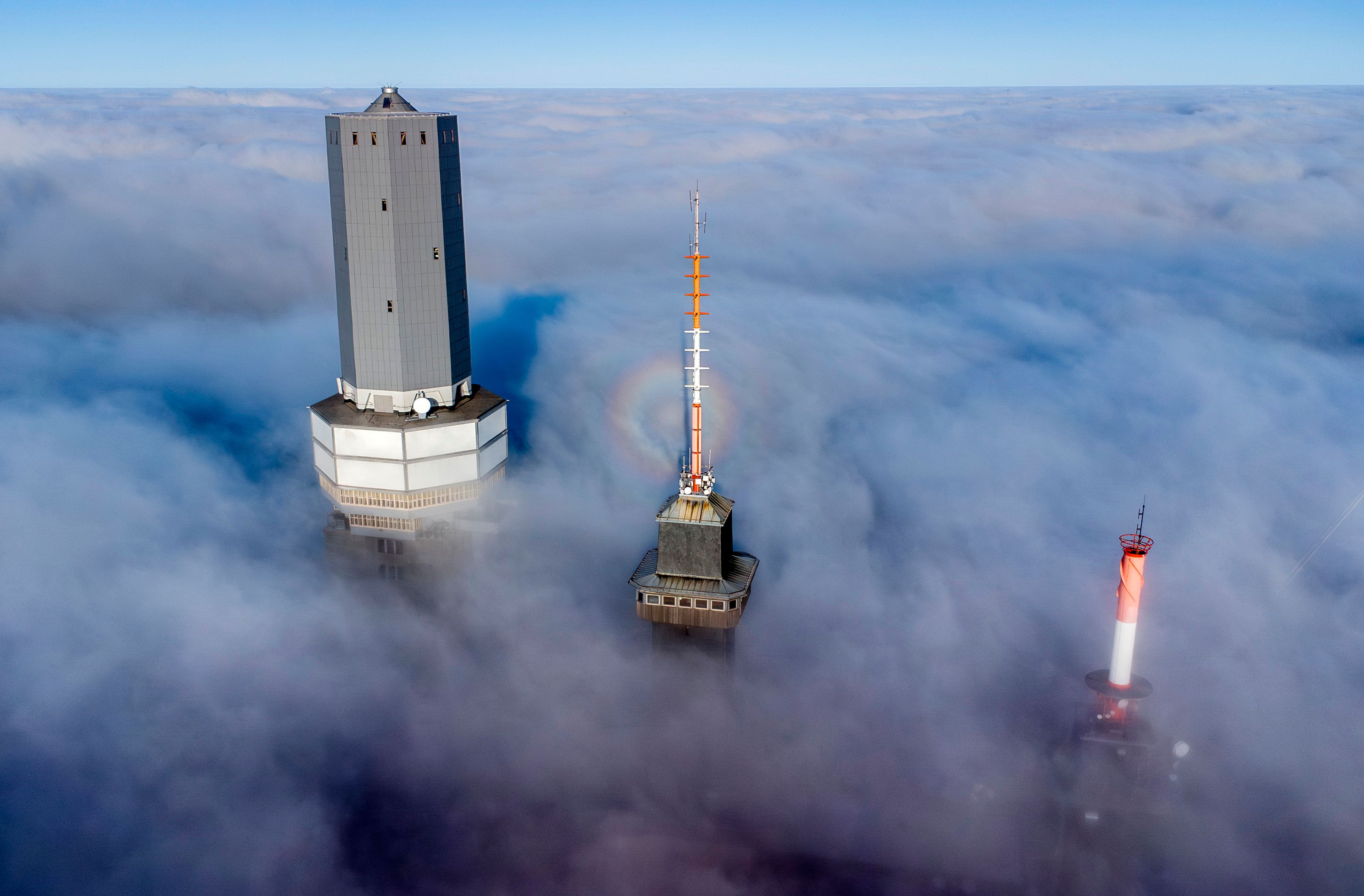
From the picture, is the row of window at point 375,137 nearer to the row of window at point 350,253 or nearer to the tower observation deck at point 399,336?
the tower observation deck at point 399,336

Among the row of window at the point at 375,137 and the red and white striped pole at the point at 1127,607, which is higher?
the row of window at the point at 375,137

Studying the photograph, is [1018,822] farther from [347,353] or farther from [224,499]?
[224,499]

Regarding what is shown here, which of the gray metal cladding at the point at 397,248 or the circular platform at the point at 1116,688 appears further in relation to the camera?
the gray metal cladding at the point at 397,248

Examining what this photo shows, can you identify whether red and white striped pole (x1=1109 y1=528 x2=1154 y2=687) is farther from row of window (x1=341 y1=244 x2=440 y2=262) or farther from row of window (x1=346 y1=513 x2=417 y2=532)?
row of window (x1=341 y1=244 x2=440 y2=262)

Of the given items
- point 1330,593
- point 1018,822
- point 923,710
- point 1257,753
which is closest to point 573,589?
point 923,710

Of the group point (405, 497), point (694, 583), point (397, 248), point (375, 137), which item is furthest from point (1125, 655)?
point (375, 137)

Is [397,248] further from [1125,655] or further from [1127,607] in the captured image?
[1125,655]

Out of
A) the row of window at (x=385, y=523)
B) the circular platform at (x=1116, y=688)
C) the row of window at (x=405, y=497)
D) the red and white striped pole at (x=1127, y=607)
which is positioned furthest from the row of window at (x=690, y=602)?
the circular platform at (x=1116, y=688)
